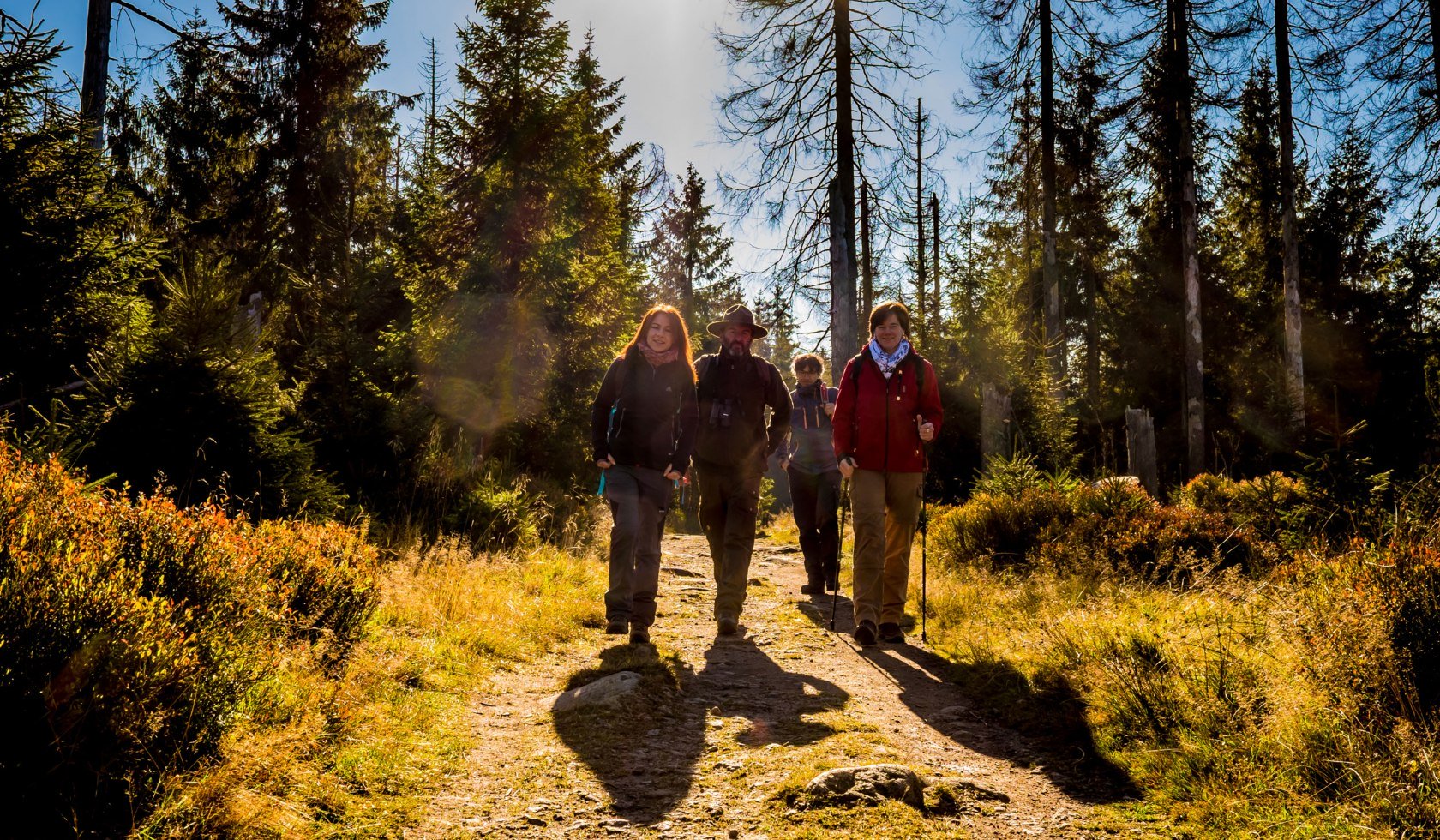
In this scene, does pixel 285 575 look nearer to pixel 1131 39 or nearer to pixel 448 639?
pixel 448 639

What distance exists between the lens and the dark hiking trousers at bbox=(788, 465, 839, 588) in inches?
332

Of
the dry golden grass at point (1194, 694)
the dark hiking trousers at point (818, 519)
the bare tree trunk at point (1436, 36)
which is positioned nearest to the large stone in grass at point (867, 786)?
the dry golden grass at point (1194, 694)

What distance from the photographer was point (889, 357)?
20.9 feet

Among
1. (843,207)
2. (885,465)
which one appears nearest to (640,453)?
(885,465)

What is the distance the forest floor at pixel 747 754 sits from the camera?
10.5 feet

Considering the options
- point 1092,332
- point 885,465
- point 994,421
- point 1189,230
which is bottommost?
point 885,465

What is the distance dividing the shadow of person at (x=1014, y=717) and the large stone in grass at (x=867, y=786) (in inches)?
30.2

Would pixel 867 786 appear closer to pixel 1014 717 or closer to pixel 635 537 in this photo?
pixel 1014 717

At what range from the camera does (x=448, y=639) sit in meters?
5.51

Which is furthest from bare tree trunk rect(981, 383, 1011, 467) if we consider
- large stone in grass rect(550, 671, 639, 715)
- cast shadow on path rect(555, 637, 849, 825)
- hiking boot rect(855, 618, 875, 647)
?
large stone in grass rect(550, 671, 639, 715)

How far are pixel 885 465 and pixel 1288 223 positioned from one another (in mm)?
17098

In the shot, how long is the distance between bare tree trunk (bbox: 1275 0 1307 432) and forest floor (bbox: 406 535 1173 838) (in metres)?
15.4

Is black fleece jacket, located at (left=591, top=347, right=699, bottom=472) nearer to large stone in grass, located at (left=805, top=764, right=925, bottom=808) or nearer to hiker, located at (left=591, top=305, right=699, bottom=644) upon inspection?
hiker, located at (left=591, top=305, right=699, bottom=644)

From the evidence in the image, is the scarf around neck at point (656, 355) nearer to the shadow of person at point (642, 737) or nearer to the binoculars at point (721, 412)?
the binoculars at point (721, 412)
